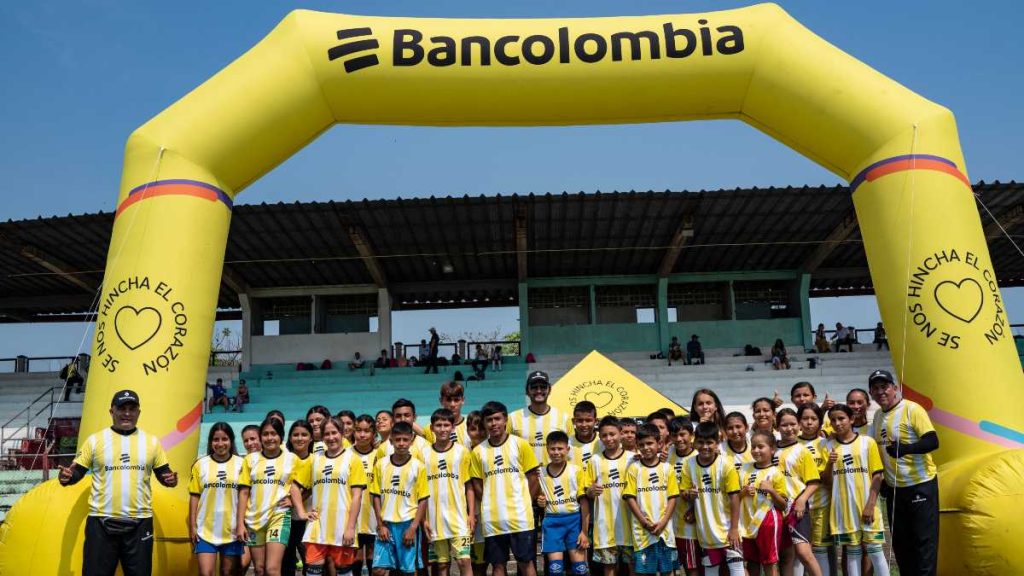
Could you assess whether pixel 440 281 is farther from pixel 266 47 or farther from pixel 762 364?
pixel 266 47

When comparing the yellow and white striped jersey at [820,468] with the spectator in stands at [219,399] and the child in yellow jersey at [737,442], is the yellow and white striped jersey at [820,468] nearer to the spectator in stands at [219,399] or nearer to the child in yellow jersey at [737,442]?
the child in yellow jersey at [737,442]

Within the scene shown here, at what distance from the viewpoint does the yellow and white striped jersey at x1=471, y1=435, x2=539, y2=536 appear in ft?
18.6

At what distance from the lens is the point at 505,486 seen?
5703mm

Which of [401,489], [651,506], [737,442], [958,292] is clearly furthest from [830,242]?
[401,489]

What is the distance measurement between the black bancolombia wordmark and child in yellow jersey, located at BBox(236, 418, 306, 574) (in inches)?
123

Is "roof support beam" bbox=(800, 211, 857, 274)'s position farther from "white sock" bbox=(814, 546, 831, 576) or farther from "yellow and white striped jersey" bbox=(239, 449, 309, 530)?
"yellow and white striped jersey" bbox=(239, 449, 309, 530)

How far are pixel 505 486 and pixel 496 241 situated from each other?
493 inches

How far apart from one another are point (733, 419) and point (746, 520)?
27.1 inches

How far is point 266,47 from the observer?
719 centimetres

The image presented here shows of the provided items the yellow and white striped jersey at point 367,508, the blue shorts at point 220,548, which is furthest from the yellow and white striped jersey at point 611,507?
the blue shorts at point 220,548

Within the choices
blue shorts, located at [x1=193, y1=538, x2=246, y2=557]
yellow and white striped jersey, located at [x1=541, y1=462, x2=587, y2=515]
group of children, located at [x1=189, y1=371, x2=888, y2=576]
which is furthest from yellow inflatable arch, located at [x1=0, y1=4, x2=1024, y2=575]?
yellow and white striped jersey, located at [x1=541, y1=462, x2=587, y2=515]

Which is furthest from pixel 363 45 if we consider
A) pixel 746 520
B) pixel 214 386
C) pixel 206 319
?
pixel 214 386

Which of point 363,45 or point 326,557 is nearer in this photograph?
point 326,557

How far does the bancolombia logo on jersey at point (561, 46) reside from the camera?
7.26 m
